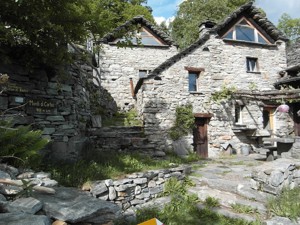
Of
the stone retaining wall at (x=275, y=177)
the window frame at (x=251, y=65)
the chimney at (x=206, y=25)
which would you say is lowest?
the stone retaining wall at (x=275, y=177)

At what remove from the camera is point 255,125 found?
1255cm

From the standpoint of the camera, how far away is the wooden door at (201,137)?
11891mm

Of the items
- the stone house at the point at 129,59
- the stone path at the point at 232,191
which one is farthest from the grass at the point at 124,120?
the stone path at the point at 232,191

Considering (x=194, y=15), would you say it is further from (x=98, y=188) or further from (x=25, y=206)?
(x=25, y=206)

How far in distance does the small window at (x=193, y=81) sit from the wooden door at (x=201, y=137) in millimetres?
1494

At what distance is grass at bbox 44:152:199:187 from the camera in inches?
195

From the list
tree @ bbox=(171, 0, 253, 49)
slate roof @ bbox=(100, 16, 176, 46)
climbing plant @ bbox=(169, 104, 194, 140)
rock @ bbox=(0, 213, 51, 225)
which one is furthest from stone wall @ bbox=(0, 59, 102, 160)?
tree @ bbox=(171, 0, 253, 49)

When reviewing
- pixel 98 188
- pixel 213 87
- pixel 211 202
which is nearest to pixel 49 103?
pixel 98 188

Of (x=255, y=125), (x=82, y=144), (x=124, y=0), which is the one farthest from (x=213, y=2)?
(x=82, y=144)

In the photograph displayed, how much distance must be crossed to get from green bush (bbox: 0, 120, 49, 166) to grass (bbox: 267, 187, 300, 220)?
4695 mm

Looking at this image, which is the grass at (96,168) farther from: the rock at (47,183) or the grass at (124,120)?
the grass at (124,120)

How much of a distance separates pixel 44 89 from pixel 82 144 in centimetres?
164

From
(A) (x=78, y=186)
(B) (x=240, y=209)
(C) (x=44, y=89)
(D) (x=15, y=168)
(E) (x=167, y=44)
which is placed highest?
(E) (x=167, y=44)

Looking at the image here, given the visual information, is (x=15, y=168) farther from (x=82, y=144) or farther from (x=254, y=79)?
(x=254, y=79)
